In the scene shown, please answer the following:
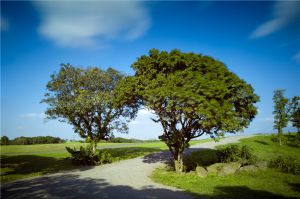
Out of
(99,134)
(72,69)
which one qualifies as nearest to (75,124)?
(99,134)

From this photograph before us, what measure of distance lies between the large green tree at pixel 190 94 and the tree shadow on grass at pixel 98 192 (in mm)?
5164

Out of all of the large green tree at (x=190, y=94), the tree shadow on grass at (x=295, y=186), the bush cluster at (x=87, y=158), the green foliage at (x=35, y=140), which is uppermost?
the large green tree at (x=190, y=94)

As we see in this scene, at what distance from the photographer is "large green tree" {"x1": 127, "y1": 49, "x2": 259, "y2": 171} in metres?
16.2

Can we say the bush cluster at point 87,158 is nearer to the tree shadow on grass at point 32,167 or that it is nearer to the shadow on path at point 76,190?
the tree shadow on grass at point 32,167

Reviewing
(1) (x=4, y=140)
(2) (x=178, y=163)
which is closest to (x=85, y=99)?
(2) (x=178, y=163)

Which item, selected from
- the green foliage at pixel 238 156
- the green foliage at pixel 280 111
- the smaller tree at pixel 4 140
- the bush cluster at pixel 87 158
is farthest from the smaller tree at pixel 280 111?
the smaller tree at pixel 4 140

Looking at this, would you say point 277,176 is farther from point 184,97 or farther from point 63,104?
point 63,104

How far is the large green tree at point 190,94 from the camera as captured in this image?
1623 centimetres

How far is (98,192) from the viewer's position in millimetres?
13258

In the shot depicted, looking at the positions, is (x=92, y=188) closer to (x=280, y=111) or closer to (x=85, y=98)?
(x=85, y=98)

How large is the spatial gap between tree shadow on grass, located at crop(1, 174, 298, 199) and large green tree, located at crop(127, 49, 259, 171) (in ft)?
16.9

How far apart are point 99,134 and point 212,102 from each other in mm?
19585

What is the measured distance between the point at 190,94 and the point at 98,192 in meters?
9.19

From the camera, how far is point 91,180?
17047mm
